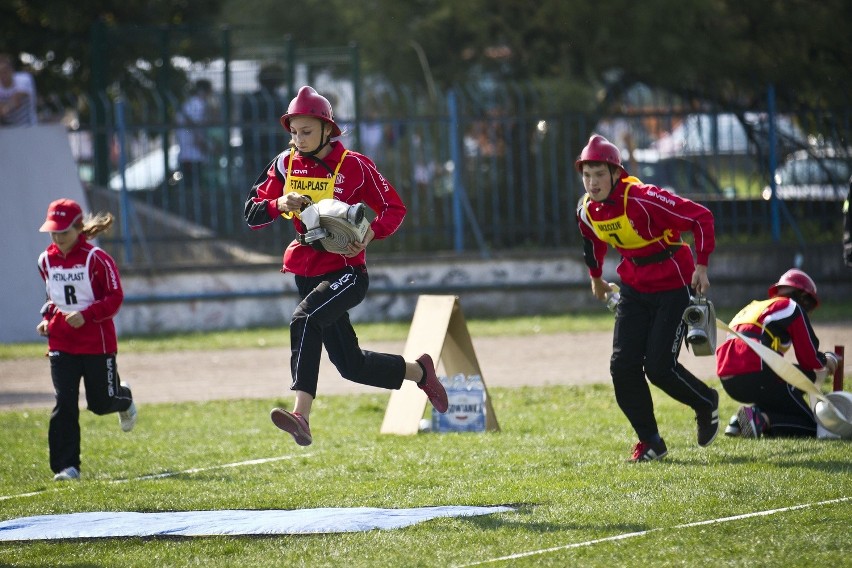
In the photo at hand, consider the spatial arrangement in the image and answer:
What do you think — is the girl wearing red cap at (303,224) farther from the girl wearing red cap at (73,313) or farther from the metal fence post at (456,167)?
the metal fence post at (456,167)

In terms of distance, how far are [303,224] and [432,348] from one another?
7.41ft

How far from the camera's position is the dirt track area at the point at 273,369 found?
1134cm

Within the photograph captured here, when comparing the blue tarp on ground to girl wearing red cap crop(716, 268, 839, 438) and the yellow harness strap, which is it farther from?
girl wearing red cap crop(716, 268, 839, 438)

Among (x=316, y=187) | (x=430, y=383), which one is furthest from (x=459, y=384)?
(x=316, y=187)

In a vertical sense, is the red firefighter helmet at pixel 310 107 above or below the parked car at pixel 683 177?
above

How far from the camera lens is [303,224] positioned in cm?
673

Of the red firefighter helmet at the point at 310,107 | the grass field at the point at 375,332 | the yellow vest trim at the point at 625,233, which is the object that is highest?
the red firefighter helmet at the point at 310,107

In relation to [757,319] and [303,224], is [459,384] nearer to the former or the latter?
[757,319]

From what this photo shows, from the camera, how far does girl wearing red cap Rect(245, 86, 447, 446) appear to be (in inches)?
267

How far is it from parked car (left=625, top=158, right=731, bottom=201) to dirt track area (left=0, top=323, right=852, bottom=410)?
2.88m

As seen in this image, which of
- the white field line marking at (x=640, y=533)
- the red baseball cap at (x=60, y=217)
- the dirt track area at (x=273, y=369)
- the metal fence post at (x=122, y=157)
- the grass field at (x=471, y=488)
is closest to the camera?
the white field line marking at (x=640, y=533)

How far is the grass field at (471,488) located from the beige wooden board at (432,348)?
189mm

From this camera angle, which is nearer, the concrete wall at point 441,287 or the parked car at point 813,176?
the concrete wall at point 441,287

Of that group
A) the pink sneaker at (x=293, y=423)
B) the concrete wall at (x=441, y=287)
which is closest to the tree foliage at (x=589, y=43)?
the concrete wall at (x=441, y=287)
